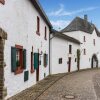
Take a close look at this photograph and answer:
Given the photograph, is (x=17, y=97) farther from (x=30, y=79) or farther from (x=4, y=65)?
(x=30, y=79)

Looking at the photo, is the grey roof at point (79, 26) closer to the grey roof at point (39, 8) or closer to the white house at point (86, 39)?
the white house at point (86, 39)

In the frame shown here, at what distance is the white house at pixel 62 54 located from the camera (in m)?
26.0

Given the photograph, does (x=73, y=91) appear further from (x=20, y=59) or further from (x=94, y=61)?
(x=94, y=61)

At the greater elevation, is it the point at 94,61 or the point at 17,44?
the point at 17,44

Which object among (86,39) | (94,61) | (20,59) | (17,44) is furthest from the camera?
(94,61)

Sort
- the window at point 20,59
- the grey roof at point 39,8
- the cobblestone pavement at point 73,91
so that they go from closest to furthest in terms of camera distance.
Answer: the cobblestone pavement at point 73,91, the window at point 20,59, the grey roof at point 39,8

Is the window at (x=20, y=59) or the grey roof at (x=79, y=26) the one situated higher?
the grey roof at (x=79, y=26)

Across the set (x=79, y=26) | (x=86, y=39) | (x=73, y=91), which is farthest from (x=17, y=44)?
(x=86, y=39)

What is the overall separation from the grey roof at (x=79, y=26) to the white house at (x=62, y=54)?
583cm

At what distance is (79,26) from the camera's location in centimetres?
4241

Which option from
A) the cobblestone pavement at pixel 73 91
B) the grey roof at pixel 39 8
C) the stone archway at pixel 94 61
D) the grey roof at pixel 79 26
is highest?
the grey roof at pixel 79 26

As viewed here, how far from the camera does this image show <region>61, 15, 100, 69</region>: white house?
135 ft

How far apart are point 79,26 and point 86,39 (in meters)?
2.81

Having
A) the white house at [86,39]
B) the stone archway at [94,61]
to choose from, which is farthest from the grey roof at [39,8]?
the stone archway at [94,61]
